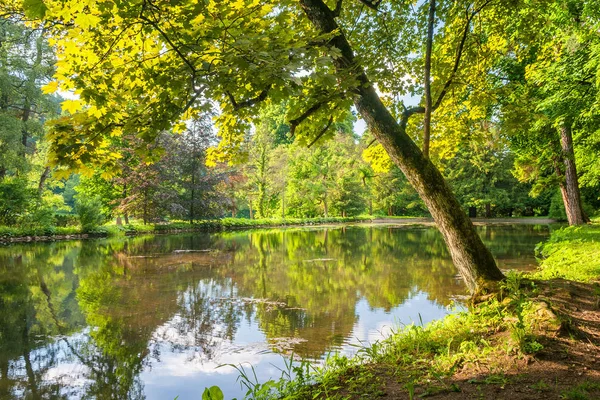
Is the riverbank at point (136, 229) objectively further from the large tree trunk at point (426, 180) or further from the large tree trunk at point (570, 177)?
the large tree trunk at point (570, 177)

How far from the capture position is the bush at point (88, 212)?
20.2m

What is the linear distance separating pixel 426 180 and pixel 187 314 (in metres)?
4.38

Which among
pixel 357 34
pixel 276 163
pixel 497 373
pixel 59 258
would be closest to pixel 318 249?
pixel 59 258

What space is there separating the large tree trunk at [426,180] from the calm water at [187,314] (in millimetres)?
1503

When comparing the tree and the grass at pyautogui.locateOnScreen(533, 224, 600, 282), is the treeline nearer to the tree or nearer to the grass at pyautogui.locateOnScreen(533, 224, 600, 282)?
the tree

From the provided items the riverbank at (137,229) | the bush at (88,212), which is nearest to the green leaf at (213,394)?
the riverbank at (137,229)

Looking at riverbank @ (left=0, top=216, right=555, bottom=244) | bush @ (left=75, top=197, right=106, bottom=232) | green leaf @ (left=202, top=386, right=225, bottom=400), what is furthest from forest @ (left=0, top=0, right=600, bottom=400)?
bush @ (left=75, top=197, right=106, bottom=232)

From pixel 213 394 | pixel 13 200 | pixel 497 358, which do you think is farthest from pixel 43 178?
pixel 497 358

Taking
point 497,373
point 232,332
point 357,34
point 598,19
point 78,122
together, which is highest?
point 598,19

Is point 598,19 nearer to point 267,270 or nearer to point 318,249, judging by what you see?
point 267,270

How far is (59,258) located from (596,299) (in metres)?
14.1

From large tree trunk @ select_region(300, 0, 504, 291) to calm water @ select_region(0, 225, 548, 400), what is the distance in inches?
59.2

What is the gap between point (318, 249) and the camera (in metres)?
14.6

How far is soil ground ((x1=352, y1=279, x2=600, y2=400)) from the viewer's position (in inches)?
87.9
